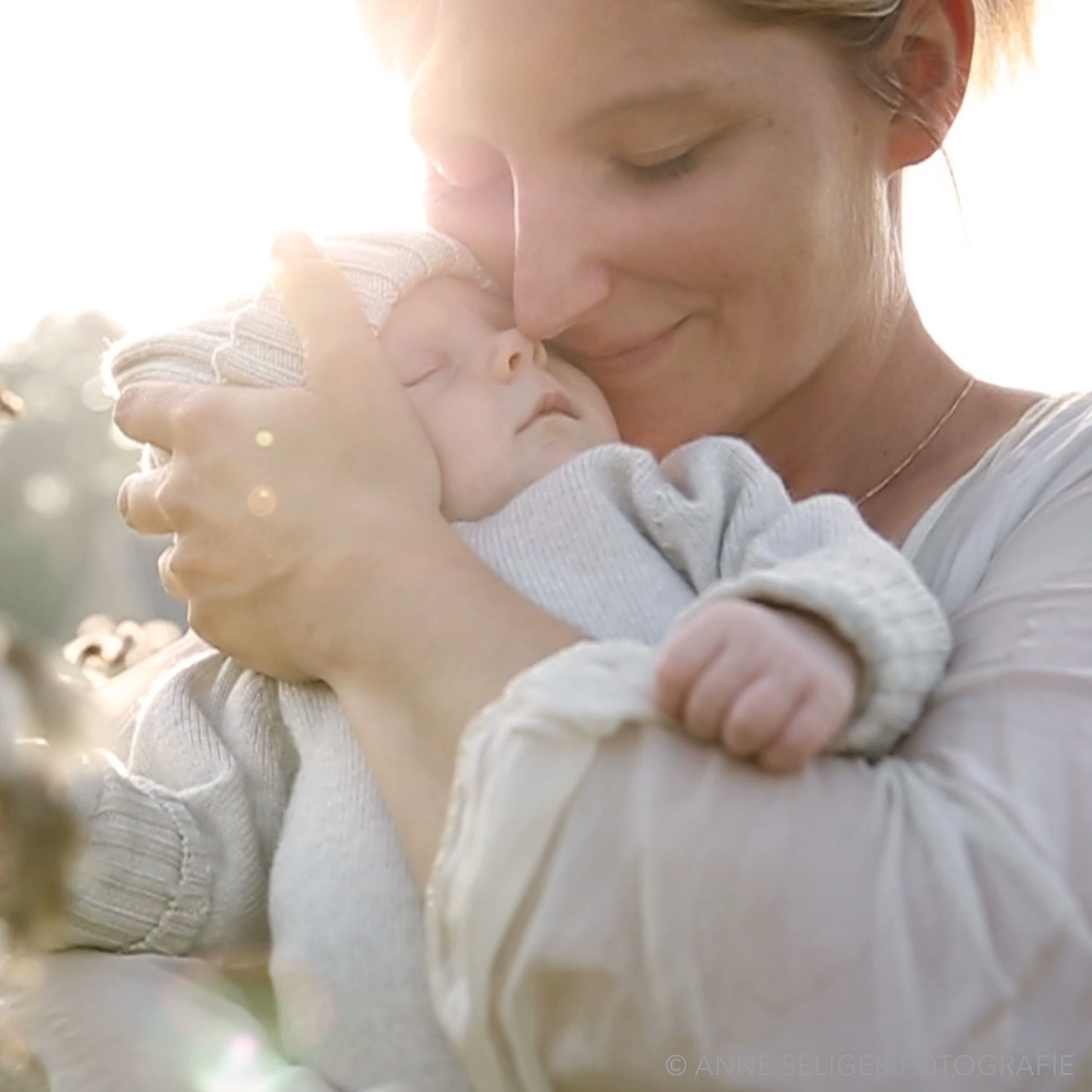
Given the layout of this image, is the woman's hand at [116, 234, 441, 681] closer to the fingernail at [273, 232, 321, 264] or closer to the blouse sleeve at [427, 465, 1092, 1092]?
the fingernail at [273, 232, 321, 264]

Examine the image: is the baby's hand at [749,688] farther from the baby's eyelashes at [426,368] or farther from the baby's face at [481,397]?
the baby's eyelashes at [426,368]

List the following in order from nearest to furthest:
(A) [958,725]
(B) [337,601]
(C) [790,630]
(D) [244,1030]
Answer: (C) [790,630] < (A) [958,725] < (B) [337,601] < (D) [244,1030]

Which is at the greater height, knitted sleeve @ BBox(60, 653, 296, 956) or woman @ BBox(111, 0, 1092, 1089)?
woman @ BBox(111, 0, 1092, 1089)

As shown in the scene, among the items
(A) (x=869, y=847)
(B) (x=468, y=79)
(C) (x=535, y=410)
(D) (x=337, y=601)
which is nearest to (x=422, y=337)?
(C) (x=535, y=410)

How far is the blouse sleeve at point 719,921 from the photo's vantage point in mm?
1139

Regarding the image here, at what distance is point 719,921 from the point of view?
1.14m

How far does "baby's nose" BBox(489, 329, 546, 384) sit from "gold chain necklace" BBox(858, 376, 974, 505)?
59cm

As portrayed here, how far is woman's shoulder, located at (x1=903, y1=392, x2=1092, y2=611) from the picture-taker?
170cm

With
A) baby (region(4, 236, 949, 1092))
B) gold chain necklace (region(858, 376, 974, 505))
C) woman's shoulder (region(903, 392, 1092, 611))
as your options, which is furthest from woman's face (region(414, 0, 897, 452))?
woman's shoulder (region(903, 392, 1092, 611))

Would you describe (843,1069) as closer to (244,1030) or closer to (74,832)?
(74,832)

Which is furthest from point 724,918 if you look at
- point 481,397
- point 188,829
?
point 481,397

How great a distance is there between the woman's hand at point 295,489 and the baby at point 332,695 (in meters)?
0.08

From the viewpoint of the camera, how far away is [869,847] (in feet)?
3.95

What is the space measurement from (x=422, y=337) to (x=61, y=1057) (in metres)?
1.02
